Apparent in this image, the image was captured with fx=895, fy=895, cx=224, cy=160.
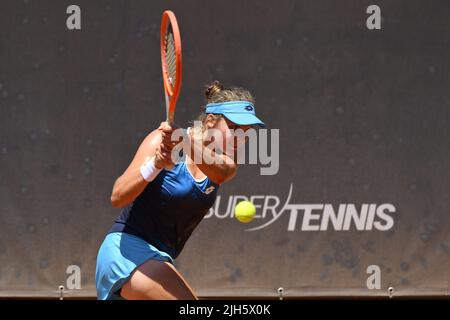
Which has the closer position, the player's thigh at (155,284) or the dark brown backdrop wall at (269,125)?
the player's thigh at (155,284)

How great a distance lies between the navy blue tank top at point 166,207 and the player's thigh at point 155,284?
108 mm

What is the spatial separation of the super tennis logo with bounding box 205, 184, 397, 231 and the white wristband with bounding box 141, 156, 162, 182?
6.77 feet

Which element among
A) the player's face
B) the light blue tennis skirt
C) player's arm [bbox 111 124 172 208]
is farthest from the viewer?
the player's face

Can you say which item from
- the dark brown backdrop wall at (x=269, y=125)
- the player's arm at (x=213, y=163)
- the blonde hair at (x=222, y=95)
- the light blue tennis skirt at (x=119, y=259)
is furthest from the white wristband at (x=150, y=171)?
the dark brown backdrop wall at (x=269, y=125)

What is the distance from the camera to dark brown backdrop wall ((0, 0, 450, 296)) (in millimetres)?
4988

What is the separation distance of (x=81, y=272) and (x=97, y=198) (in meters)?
0.43

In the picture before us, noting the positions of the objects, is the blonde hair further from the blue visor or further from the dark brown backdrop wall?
the dark brown backdrop wall

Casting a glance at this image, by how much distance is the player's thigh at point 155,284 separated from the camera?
301cm

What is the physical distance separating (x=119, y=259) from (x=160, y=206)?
0.23m

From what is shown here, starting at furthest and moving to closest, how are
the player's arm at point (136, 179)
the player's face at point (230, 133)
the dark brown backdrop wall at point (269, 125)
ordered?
the dark brown backdrop wall at point (269, 125) < the player's face at point (230, 133) < the player's arm at point (136, 179)

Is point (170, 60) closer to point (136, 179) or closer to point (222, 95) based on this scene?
point (222, 95)

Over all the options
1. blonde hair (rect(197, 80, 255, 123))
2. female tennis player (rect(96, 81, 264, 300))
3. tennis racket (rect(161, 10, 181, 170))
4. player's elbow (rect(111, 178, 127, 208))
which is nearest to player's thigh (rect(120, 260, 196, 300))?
female tennis player (rect(96, 81, 264, 300))

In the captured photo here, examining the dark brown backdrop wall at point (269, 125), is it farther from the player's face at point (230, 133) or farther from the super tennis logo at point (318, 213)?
the player's face at point (230, 133)

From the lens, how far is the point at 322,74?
16.5ft
